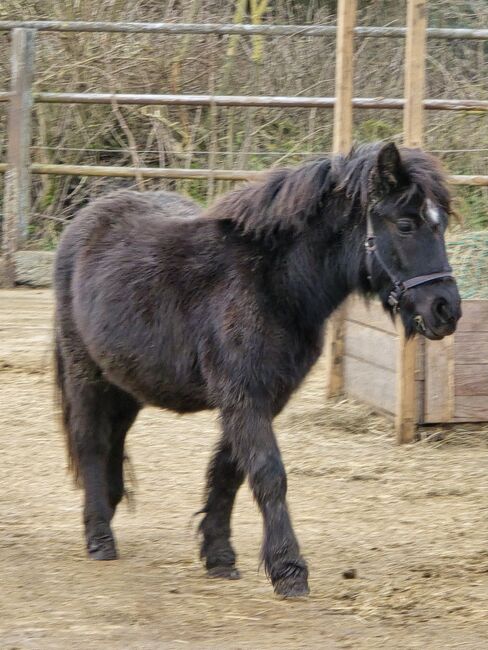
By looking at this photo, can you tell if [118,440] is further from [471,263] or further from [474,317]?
[471,263]

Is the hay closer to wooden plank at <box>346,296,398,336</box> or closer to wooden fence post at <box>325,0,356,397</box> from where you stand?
wooden plank at <box>346,296,398,336</box>

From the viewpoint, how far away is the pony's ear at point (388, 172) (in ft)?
14.2

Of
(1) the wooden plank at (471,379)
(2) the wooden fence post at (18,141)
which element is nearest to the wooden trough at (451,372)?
(1) the wooden plank at (471,379)

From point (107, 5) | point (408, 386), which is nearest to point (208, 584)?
point (408, 386)

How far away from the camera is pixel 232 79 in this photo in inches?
463

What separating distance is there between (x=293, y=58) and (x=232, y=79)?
0.66m

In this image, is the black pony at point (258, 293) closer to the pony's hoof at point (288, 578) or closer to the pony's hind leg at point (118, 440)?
the pony's hoof at point (288, 578)

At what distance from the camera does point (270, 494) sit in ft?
14.4

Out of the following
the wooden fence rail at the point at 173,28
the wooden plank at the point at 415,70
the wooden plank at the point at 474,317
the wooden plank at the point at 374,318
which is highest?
the wooden fence rail at the point at 173,28

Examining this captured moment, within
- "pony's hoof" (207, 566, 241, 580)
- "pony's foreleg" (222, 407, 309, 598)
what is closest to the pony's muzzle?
"pony's foreleg" (222, 407, 309, 598)

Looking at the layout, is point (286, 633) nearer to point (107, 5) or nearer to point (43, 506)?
point (43, 506)

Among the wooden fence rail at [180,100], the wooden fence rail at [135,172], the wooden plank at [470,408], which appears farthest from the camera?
the wooden fence rail at [135,172]

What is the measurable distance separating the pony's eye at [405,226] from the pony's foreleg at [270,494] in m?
0.90

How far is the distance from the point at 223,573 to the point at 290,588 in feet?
1.60
